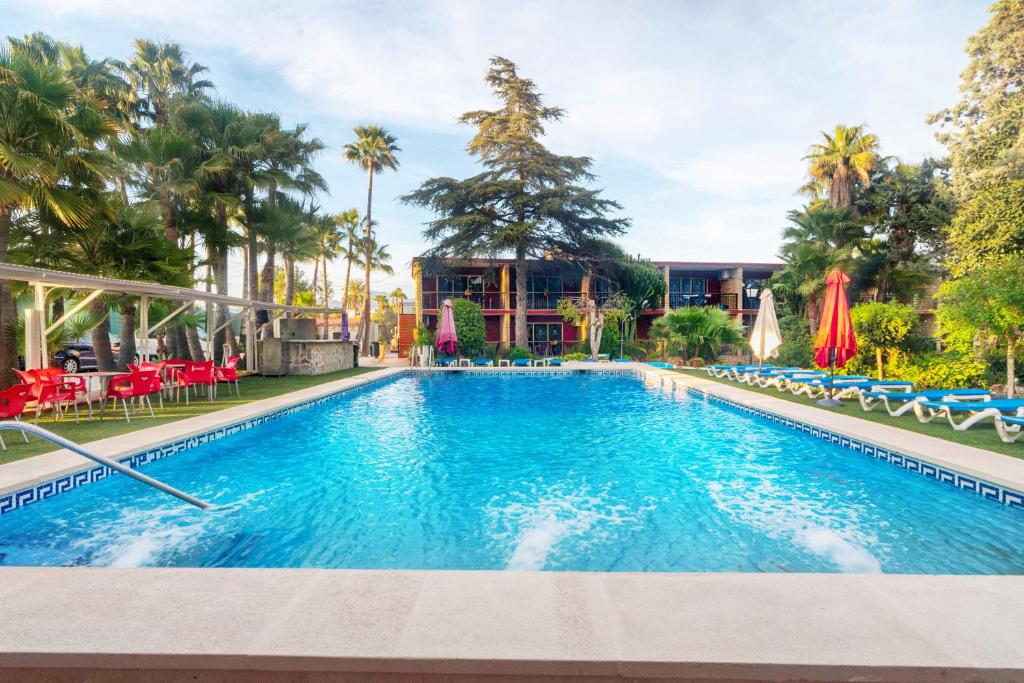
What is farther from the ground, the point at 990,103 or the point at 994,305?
the point at 990,103

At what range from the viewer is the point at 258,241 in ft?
66.5

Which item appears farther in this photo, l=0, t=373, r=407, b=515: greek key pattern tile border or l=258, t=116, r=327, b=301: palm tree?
l=258, t=116, r=327, b=301: palm tree

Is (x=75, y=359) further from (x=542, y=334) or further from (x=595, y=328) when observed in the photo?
(x=542, y=334)

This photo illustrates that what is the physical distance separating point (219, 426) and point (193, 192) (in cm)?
1105

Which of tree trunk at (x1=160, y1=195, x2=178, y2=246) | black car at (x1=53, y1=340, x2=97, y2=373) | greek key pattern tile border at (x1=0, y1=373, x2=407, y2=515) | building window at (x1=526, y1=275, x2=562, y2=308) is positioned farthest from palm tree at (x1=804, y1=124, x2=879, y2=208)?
black car at (x1=53, y1=340, x2=97, y2=373)

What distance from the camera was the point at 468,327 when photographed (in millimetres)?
25047

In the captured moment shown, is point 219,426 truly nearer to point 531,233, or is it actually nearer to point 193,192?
point 193,192

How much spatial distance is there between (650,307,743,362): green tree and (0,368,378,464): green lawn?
601 inches

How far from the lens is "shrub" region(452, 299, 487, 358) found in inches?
983

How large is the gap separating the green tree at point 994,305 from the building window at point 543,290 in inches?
796

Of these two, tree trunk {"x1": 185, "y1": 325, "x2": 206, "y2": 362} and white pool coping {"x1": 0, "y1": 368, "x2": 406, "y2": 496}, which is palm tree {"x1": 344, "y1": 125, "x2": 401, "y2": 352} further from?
white pool coping {"x1": 0, "y1": 368, "x2": 406, "y2": 496}

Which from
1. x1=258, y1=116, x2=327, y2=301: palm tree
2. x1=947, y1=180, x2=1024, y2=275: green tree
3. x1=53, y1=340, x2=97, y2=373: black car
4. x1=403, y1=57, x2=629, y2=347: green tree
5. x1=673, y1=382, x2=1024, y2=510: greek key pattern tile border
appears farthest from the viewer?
x1=403, y1=57, x2=629, y2=347: green tree

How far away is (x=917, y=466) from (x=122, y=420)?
11.7m

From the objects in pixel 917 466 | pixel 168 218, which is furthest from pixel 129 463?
pixel 168 218
